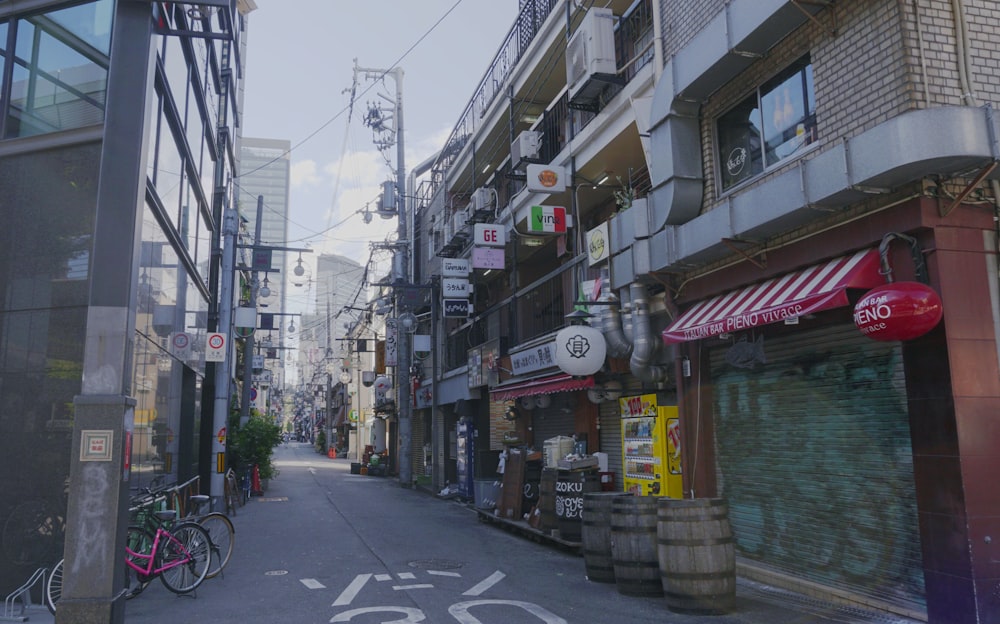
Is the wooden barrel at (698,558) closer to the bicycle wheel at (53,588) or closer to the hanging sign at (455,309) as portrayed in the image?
the bicycle wheel at (53,588)

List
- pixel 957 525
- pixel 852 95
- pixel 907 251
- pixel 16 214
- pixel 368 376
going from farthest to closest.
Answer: pixel 368 376
pixel 16 214
pixel 852 95
pixel 907 251
pixel 957 525

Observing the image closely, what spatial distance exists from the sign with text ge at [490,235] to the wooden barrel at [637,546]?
11.6m

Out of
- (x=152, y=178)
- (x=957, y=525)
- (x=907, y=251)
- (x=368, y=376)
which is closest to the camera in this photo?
(x=957, y=525)

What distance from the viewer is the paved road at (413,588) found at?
7.95m

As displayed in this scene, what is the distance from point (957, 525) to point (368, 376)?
41.3m

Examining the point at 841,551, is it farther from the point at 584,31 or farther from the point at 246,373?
the point at 246,373

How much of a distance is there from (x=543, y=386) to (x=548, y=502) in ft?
9.74

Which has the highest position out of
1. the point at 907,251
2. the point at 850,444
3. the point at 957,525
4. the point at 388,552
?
the point at 907,251

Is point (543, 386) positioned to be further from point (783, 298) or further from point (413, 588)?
point (783, 298)

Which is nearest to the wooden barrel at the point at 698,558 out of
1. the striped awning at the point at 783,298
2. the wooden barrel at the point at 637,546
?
the wooden barrel at the point at 637,546

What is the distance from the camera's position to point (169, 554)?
9336 millimetres

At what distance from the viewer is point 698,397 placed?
1109 centimetres

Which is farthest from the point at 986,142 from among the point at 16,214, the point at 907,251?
the point at 16,214

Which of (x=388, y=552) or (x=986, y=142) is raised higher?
(x=986, y=142)
